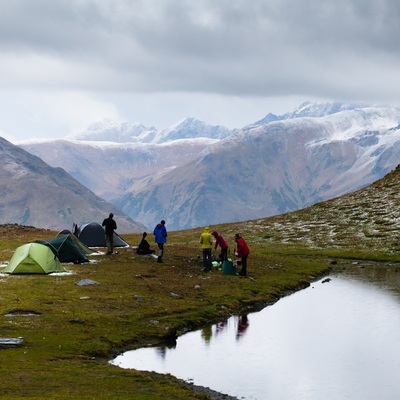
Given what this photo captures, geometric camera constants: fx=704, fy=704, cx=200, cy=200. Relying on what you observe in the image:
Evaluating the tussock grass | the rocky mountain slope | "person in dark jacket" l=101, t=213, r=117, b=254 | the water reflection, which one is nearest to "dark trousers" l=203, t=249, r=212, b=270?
the tussock grass

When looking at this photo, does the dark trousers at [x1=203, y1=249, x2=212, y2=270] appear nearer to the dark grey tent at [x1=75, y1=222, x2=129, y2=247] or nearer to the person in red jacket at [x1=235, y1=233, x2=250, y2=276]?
the person in red jacket at [x1=235, y1=233, x2=250, y2=276]

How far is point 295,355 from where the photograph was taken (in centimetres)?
3703

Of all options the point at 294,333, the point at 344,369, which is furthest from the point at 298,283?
the point at 344,369

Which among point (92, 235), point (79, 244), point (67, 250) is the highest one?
point (92, 235)

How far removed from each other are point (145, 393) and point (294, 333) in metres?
17.3

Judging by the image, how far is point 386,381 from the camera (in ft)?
105

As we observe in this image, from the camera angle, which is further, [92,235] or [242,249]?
A: [92,235]

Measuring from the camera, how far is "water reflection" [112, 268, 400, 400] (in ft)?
102

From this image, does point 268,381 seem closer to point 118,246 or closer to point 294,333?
point 294,333

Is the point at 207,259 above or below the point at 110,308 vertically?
above

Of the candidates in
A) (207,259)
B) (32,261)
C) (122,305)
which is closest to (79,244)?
(32,261)

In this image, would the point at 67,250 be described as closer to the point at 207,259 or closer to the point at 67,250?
the point at 67,250

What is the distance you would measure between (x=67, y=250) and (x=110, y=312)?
2302cm

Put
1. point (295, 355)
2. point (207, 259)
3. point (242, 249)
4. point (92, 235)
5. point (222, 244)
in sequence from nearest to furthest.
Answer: point (295, 355) → point (242, 249) → point (222, 244) → point (207, 259) → point (92, 235)
